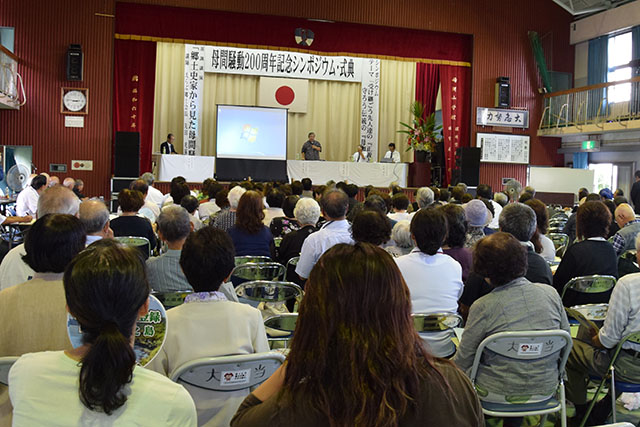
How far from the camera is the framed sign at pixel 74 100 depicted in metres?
12.9

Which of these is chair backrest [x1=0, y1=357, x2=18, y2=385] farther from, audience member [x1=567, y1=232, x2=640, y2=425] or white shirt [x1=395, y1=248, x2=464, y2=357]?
audience member [x1=567, y1=232, x2=640, y2=425]

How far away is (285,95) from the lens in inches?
574

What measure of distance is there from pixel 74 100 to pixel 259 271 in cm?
1084

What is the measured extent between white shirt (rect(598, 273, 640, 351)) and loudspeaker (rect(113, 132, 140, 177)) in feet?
36.0

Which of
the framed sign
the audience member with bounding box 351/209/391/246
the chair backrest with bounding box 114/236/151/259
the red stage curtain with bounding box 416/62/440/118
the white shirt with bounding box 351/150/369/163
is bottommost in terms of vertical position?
the chair backrest with bounding box 114/236/151/259

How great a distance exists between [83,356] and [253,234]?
3366 millimetres

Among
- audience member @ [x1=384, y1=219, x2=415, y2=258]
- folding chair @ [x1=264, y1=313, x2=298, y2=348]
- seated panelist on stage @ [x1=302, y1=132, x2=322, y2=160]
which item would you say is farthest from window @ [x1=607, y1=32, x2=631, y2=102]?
folding chair @ [x1=264, y1=313, x2=298, y2=348]

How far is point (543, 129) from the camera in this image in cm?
1548

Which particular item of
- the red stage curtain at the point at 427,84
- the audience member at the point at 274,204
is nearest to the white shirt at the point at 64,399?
the audience member at the point at 274,204

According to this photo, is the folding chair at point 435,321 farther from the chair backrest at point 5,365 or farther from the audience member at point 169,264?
the chair backrest at point 5,365

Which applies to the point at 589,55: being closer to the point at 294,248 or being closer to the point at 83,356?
the point at 294,248

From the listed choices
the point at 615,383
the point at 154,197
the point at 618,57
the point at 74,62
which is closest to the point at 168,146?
the point at 74,62

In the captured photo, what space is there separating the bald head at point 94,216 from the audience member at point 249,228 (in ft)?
3.73

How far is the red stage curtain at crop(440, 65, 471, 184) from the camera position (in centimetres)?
1497
